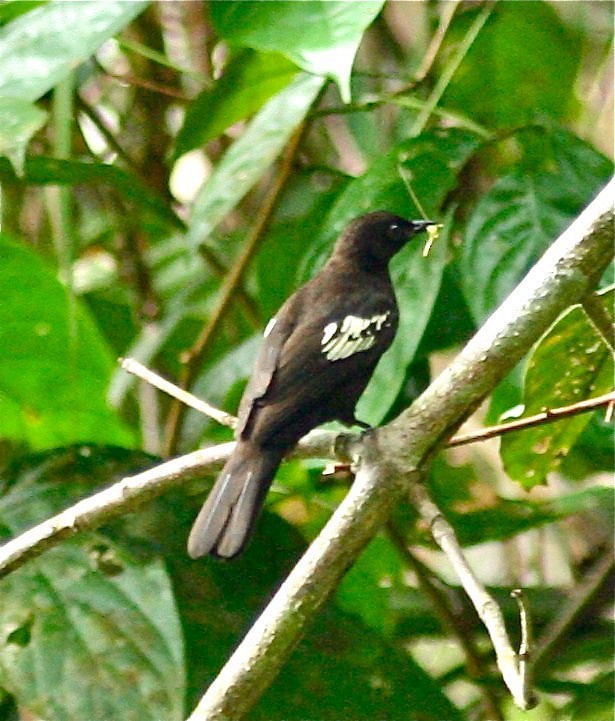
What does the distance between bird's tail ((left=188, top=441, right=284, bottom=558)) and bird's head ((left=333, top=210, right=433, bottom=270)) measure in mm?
580

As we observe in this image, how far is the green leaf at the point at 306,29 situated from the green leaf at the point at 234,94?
0.46 metres

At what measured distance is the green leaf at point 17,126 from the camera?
4.76 ft

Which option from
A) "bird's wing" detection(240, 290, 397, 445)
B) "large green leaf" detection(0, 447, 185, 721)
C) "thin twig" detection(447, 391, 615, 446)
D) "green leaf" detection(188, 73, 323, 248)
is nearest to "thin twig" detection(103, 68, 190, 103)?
"green leaf" detection(188, 73, 323, 248)

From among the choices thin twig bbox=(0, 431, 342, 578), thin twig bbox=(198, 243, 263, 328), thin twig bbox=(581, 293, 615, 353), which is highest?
thin twig bbox=(581, 293, 615, 353)

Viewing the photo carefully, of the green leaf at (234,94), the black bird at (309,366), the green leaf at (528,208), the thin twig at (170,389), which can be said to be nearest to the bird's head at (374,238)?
the black bird at (309,366)

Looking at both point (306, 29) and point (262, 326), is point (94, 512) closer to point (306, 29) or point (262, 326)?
point (306, 29)

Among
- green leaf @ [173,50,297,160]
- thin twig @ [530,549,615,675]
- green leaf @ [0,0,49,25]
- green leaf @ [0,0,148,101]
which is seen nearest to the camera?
green leaf @ [0,0,148,101]

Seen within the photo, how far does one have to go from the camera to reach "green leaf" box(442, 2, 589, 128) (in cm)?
234

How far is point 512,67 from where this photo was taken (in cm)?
234

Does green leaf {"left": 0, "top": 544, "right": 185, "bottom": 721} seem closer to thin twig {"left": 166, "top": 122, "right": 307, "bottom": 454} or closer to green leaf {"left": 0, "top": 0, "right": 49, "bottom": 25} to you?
thin twig {"left": 166, "top": 122, "right": 307, "bottom": 454}

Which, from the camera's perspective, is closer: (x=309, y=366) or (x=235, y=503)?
(x=235, y=503)

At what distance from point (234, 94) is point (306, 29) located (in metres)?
0.61

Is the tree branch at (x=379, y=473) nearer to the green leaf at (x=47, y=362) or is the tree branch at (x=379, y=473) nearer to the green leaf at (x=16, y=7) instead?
the green leaf at (x=47, y=362)

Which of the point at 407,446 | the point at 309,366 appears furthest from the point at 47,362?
the point at 407,446
